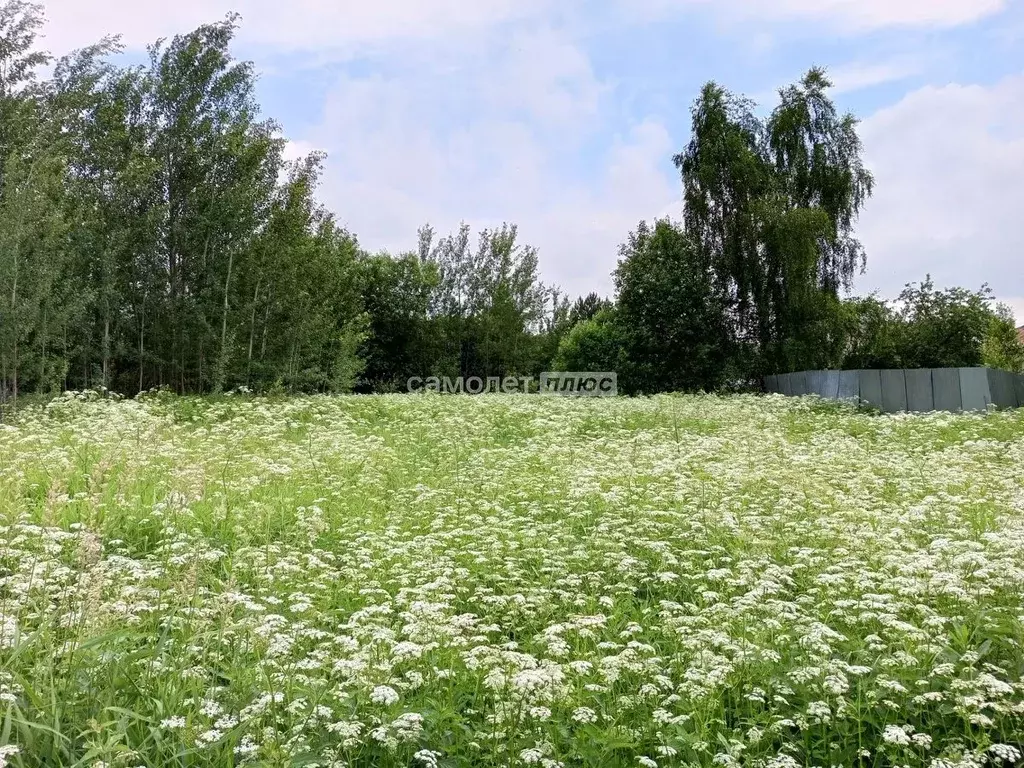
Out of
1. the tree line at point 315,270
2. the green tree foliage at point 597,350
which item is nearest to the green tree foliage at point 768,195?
the tree line at point 315,270

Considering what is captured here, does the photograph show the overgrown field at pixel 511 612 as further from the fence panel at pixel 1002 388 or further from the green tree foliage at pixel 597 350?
the green tree foliage at pixel 597 350

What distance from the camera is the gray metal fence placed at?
20125mm

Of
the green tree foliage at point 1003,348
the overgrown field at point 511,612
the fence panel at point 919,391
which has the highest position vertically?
the green tree foliage at point 1003,348

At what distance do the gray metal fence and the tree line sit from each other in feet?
20.7

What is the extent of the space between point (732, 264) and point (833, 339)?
4595mm

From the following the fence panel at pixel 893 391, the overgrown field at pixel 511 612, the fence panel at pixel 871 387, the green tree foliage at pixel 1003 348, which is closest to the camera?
the overgrown field at pixel 511 612

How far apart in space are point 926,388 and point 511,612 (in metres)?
19.9

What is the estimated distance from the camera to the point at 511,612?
4.20 m

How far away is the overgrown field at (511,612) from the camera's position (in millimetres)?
2957

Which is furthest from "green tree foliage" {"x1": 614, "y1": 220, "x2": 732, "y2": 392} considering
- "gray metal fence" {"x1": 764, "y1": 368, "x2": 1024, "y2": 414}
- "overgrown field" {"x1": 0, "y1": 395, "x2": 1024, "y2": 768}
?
"overgrown field" {"x1": 0, "y1": 395, "x2": 1024, "y2": 768}

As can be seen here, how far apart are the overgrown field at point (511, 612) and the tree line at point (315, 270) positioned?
11093mm

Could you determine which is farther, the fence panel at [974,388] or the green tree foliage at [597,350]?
the green tree foliage at [597,350]

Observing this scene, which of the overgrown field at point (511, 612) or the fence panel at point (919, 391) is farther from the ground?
the fence panel at point (919, 391)

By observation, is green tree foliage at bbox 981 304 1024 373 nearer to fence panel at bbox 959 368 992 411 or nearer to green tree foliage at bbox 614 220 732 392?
green tree foliage at bbox 614 220 732 392
